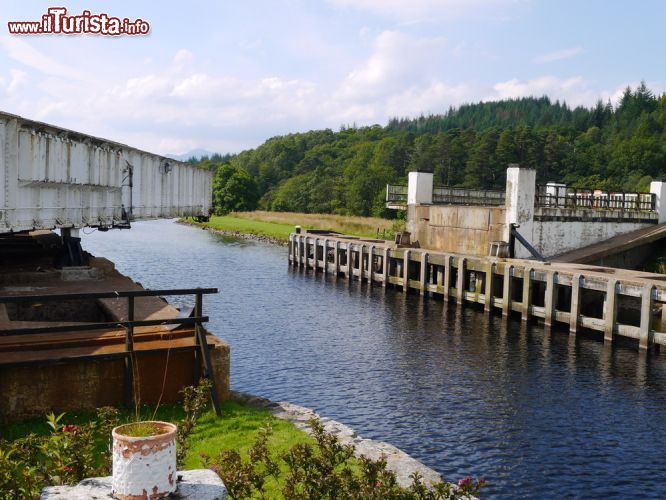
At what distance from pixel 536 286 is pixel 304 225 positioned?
161ft

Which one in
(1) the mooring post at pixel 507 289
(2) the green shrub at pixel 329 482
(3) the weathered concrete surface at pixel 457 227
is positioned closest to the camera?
(2) the green shrub at pixel 329 482

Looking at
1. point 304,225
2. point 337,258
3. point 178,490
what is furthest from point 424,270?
point 304,225

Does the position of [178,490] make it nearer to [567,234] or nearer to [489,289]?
[489,289]

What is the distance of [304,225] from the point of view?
77875 millimetres

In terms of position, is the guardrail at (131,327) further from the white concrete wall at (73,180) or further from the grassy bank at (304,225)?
the grassy bank at (304,225)

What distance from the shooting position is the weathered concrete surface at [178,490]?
556cm

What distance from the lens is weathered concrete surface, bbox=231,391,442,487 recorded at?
10992mm

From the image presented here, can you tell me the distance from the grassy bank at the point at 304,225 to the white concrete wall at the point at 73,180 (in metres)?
30.2

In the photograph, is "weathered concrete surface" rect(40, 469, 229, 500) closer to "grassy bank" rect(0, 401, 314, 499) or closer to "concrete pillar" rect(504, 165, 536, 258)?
"grassy bank" rect(0, 401, 314, 499)

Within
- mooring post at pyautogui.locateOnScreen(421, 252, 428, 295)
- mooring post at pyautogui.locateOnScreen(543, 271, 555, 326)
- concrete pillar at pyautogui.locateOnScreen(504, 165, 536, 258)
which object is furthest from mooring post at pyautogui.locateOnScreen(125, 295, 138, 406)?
mooring post at pyautogui.locateOnScreen(421, 252, 428, 295)

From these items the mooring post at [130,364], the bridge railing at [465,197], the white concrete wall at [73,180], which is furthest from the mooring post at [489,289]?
the mooring post at [130,364]

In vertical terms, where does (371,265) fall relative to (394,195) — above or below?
below

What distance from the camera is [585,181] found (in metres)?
112

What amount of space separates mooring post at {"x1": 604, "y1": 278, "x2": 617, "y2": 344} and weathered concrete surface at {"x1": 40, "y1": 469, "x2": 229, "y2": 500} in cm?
2148
